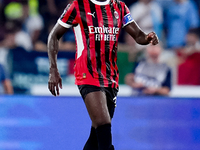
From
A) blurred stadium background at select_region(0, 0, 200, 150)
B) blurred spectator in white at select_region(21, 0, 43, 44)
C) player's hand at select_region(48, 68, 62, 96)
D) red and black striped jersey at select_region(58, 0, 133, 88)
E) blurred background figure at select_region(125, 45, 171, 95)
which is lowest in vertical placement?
blurred stadium background at select_region(0, 0, 200, 150)

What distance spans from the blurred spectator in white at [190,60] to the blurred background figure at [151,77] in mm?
636

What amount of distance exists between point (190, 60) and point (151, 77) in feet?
4.03

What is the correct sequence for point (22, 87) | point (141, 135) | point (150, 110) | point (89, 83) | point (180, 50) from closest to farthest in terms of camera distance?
point (89, 83), point (141, 135), point (150, 110), point (22, 87), point (180, 50)

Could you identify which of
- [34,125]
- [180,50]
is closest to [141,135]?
[34,125]

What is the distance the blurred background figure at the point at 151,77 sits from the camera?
21.2 ft

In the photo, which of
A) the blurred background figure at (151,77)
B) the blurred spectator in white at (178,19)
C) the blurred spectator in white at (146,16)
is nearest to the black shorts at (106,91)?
the blurred background figure at (151,77)

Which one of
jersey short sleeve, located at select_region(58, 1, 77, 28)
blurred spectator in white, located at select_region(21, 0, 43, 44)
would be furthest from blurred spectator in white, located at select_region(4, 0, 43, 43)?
jersey short sleeve, located at select_region(58, 1, 77, 28)

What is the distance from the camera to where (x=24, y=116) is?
16.1 ft

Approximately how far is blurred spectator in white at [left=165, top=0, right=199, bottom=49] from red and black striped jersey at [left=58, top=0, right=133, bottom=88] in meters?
4.58

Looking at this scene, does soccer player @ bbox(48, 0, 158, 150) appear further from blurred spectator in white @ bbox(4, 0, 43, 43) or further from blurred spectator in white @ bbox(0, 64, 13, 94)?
blurred spectator in white @ bbox(4, 0, 43, 43)

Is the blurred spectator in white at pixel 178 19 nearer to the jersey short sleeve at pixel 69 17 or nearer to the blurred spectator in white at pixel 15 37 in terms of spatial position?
the blurred spectator in white at pixel 15 37

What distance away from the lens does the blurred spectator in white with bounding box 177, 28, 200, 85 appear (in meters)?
7.16

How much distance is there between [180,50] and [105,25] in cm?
448

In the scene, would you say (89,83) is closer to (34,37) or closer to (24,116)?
(24,116)
